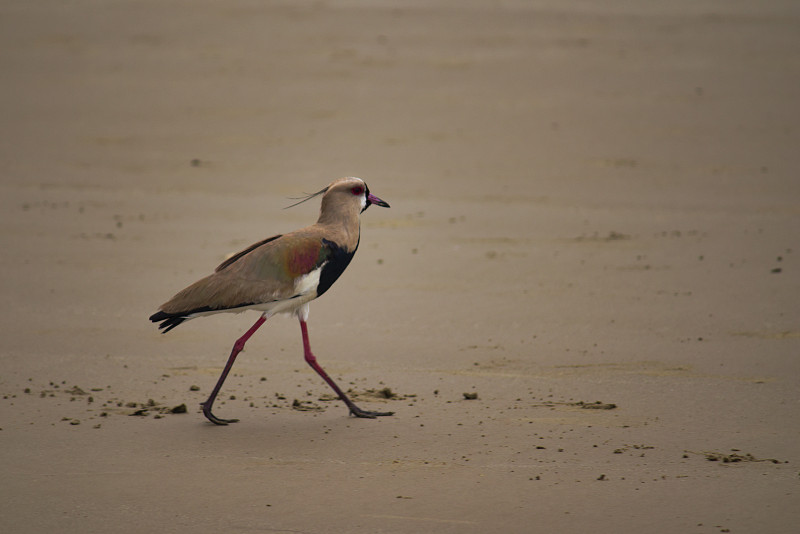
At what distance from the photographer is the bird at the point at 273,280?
5103 millimetres

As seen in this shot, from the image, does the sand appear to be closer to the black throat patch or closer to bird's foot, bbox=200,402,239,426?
bird's foot, bbox=200,402,239,426

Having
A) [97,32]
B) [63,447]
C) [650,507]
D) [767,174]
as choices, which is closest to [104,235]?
[63,447]

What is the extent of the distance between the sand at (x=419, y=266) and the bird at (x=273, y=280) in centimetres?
57

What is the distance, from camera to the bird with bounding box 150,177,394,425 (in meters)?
5.10

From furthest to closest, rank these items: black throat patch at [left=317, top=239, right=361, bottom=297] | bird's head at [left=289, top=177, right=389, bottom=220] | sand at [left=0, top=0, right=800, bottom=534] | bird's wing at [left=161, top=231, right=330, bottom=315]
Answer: bird's head at [left=289, top=177, right=389, bottom=220] → black throat patch at [left=317, top=239, right=361, bottom=297] → bird's wing at [left=161, top=231, right=330, bottom=315] → sand at [left=0, top=0, right=800, bottom=534]

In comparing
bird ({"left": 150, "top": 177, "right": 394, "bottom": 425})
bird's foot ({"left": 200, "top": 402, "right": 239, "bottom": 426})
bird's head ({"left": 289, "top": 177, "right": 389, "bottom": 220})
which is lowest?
bird's foot ({"left": 200, "top": 402, "right": 239, "bottom": 426})

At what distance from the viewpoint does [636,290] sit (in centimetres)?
779

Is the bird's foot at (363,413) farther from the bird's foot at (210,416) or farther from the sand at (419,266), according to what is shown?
the bird's foot at (210,416)

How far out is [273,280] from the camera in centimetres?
513

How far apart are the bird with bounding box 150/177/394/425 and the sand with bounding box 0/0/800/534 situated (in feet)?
1.86

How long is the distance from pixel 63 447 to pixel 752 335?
4493mm

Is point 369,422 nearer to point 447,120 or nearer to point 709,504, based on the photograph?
point 709,504

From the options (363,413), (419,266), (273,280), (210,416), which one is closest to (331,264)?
(273,280)

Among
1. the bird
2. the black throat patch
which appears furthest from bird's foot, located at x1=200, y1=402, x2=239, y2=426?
A: the black throat patch
